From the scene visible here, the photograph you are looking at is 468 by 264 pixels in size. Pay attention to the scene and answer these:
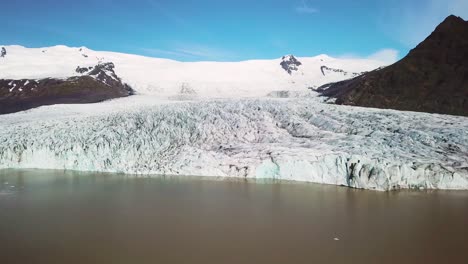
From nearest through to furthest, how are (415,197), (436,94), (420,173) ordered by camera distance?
(415,197) < (420,173) < (436,94)

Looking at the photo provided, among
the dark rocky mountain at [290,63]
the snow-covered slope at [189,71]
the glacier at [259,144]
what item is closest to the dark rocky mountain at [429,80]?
the glacier at [259,144]

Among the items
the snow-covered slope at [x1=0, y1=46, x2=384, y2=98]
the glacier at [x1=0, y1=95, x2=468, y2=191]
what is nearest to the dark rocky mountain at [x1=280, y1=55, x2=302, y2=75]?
the snow-covered slope at [x1=0, y1=46, x2=384, y2=98]

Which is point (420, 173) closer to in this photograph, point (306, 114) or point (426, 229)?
point (426, 229)

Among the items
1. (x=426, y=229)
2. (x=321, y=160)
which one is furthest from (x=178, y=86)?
(x=426, y=229)

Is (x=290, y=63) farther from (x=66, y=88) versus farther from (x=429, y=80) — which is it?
(x=429, y=80)

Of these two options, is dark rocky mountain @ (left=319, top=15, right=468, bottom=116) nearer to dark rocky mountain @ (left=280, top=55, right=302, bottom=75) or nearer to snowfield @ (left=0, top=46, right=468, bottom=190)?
snowfield @ (left=0, top=46, right=468, bottom=190)

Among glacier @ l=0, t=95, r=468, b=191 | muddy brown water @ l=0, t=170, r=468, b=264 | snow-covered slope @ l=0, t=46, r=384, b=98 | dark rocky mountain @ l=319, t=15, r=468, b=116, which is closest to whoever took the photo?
muddy brown water @ l=0, t=170, r=468, b=264
